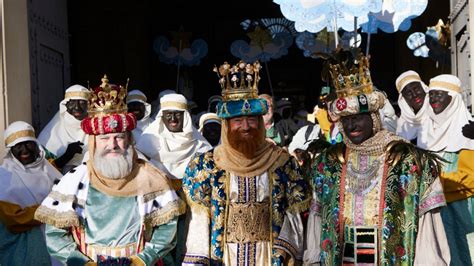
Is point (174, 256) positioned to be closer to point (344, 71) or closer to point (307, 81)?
point (344, 71)

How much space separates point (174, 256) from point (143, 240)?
0.78 metres

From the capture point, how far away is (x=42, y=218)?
17.4 ft

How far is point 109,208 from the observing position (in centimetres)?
529

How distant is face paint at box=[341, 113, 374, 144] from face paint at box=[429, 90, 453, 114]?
6.51 ft

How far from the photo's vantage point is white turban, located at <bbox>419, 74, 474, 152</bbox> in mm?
6879

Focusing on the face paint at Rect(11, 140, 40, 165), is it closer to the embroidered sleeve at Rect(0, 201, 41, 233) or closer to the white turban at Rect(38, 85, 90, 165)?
the embroidered sleeve at Rect(0, 201, 41, 233)

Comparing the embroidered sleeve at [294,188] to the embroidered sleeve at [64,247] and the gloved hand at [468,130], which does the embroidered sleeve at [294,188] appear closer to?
the embroidered sleeve at [64,247]

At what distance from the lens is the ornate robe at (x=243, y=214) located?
17.9 feet

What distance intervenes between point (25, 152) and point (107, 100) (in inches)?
66.7

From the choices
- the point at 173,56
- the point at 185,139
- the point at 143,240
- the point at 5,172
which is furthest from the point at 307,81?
the point at 143,240

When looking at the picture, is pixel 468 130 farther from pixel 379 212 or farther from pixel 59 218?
pixel 59 218

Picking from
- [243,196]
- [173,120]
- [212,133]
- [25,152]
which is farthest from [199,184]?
[212,133]

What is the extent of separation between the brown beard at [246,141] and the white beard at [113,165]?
2.09 ft

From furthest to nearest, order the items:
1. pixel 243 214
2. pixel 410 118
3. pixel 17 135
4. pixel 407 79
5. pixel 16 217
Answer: pixel 407 79 < pixel 410 118 < pixel 17 135 < pixel 16 217 < pixel 243 214
